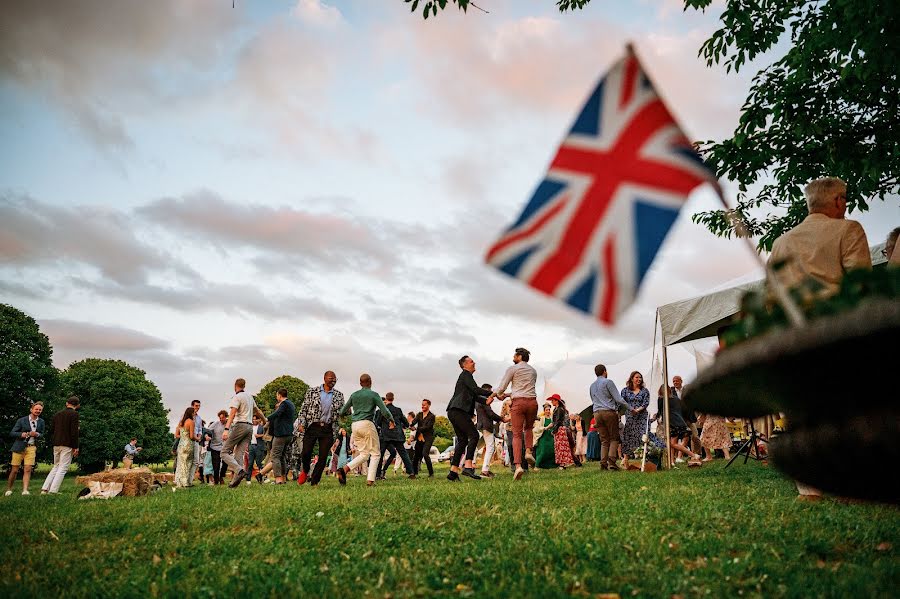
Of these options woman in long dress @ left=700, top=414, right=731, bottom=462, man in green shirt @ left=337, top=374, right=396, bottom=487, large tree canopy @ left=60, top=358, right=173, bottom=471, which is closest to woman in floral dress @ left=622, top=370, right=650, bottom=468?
woman in long dress @ left=700, top=414, right=731, bottom=462

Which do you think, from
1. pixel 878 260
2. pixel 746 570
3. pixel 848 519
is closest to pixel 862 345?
pixel 746 570

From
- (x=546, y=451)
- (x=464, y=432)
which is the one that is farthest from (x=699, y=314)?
(x=546, y=451)

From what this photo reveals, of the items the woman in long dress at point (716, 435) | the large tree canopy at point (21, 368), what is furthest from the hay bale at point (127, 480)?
the large tree canopy at point (21, 368)

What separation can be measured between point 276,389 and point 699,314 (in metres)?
56.2

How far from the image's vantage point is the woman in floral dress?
53.0 ft

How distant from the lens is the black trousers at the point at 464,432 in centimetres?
1333

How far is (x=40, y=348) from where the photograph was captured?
117ft

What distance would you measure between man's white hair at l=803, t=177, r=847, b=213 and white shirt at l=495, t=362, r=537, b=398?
9.43 m

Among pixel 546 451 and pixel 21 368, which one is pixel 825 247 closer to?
pixel 546 451

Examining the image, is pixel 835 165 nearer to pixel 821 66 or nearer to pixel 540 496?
pixel 821 66

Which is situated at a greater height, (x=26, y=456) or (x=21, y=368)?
(x=21, y=368)

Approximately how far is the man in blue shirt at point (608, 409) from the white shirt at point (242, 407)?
26.0ft

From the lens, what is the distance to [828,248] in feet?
12.1

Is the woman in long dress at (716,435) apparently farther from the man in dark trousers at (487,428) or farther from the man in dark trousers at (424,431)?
the man in dark trousers at (424,431)
